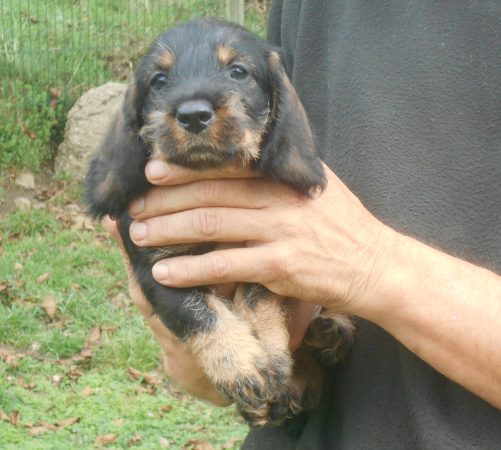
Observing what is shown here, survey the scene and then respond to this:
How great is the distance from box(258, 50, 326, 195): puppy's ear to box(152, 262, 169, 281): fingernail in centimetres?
38

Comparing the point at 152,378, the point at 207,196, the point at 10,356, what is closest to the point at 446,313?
the point at 207,196

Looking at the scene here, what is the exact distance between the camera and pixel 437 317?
2.11 meters

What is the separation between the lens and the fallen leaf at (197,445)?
538 centimetres

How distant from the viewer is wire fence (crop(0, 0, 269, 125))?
849 centimetres

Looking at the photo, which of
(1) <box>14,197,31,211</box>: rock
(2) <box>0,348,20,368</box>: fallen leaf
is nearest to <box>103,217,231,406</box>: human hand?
(2) <box>0,348,20,368</box>: fallen leaf

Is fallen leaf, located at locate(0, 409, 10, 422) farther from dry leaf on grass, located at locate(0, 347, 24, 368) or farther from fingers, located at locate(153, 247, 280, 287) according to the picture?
fingers, located at locate(153, 247, 280, 287)

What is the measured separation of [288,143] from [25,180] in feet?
20.7

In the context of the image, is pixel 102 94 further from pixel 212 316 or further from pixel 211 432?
pixel 212 316

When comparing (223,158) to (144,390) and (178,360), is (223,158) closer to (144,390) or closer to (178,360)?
(178,360)

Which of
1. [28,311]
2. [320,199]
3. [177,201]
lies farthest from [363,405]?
[28,311]

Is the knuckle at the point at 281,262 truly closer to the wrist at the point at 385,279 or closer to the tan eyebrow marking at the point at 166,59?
the wrist at the point at 385,279

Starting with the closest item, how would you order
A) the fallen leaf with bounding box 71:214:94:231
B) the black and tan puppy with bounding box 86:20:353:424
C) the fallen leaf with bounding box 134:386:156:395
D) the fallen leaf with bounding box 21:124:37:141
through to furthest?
the black and tan puppy with bounding box 86:20:353:424 < the fallen leaf with bounding box 134:386:156:395 < the fallen leaf with bounding box 71:214:94:231 < the fallen leaf with bounding box 21:124:37:141

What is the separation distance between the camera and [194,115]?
7.86 feet

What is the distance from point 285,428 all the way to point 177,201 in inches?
28.3
